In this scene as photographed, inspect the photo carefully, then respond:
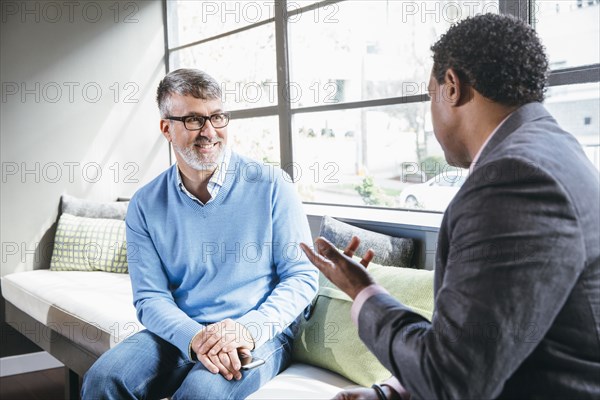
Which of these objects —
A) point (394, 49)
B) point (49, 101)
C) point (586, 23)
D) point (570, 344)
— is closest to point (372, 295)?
point (570, 344)

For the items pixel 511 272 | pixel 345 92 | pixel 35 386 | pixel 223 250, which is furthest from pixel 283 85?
pixel 511 272

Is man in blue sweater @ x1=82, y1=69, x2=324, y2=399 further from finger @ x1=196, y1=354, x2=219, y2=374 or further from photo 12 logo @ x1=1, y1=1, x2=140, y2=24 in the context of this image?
photo 12 logo @ x1=1, y1=1, x2=140, y2=24

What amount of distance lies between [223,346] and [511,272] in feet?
3.41

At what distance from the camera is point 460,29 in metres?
1.14

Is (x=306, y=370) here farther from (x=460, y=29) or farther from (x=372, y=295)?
(x=460, y=29)

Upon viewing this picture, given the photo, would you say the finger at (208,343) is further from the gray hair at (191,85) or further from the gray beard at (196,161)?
the gray hair at (191,85)

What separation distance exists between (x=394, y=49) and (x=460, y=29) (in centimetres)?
192

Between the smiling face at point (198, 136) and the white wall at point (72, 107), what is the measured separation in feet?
7.21

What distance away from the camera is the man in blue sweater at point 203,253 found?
1.87 meters

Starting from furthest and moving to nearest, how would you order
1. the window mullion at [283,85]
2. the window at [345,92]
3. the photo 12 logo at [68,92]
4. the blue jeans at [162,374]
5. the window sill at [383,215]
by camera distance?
the photo 12 logo at [68,92] → the window mullion at [283,85] → the window at [345,92] → the window sill at [383,215] → the blue jeans at [162,374]

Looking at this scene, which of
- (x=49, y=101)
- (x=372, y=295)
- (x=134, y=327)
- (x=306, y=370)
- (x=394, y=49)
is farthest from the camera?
(x=49, y=101)

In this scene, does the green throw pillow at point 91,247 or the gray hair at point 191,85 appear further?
the green throw pillow at point 91,247

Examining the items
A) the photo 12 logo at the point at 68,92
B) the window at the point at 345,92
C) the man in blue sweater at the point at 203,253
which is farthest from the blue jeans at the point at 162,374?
the photo 12 logo at the point at 68,92

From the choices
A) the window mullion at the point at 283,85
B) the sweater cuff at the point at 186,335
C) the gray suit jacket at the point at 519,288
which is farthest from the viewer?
the window mullion at the point at 283,85
